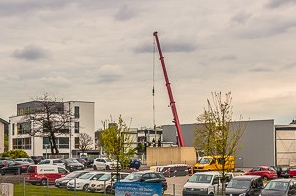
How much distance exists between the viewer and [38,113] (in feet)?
298

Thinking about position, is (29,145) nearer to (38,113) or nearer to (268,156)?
(38,113)

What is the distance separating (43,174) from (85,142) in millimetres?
78112

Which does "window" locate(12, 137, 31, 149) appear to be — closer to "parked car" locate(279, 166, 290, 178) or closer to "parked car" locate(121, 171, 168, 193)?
"parked car" locate(279, 166, 290, 178)

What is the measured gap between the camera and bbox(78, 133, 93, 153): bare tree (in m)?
125

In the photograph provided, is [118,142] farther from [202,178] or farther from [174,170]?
[174,170]

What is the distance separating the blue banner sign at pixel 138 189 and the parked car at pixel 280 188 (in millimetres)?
8699

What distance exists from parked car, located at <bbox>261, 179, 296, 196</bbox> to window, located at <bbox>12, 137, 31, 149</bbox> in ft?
315

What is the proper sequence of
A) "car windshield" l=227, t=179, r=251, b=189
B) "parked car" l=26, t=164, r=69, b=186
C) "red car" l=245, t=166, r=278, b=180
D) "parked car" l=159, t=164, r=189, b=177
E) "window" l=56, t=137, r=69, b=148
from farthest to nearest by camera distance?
1. "window" l=56, t=137, r=69, b=148
2. "parked car" l=159, t=164, r=189, b=177
3. "red car" l=245, t=166, r=278, b=180
4. "parked car" l=26, t=164, r=69, b=186
5. "car windshield" l=227, t=179, r=251, b=189

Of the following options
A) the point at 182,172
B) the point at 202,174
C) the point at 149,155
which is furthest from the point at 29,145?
the point at 202,174

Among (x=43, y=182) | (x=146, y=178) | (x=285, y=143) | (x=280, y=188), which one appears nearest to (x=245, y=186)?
(x=280, y=188)

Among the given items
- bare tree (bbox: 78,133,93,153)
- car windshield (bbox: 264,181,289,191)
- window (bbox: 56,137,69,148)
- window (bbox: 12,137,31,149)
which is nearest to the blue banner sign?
car windshield (bbox: 264,181,289,191)

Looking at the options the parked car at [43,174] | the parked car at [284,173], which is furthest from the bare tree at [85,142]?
the parked car at [43,174]

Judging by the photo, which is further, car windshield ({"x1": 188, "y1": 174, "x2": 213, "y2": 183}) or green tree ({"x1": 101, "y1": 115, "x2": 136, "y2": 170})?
green tree ({"x1": 101, "y1": 115, "x2": 136, "y2": 170})

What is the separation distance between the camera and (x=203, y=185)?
36.2m
